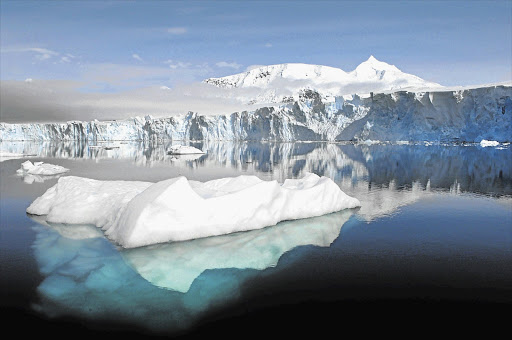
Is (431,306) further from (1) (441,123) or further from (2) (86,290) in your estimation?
(1) (441,123)

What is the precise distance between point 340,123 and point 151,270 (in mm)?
60837

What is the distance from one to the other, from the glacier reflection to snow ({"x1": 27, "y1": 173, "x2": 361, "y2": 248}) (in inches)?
13.4

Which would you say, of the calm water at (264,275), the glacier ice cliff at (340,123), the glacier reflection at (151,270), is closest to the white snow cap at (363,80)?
the glacier ice cliff at (340,123)

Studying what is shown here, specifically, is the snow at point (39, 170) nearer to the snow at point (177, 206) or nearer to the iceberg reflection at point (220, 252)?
the snow at point (177, 206)

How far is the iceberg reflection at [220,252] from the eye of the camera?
296 inches

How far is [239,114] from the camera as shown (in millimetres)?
78375

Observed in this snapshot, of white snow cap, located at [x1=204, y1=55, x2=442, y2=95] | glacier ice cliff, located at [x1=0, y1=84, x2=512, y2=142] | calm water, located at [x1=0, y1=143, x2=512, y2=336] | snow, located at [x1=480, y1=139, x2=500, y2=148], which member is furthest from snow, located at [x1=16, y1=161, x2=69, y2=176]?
white snow cap, located at [x1=204, y1=55, x2=442, y2=95]

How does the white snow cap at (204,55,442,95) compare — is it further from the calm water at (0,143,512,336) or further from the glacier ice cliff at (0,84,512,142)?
the calm water at (0,143,512,336)

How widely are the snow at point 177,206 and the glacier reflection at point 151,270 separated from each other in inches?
13.4

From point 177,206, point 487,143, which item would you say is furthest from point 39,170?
point 487,143

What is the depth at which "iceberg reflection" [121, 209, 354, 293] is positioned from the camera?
7523 millimetres

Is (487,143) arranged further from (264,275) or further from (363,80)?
(363,80)

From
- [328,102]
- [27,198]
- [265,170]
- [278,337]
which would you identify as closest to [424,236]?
[278,337]

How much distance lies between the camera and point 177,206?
942 cm
